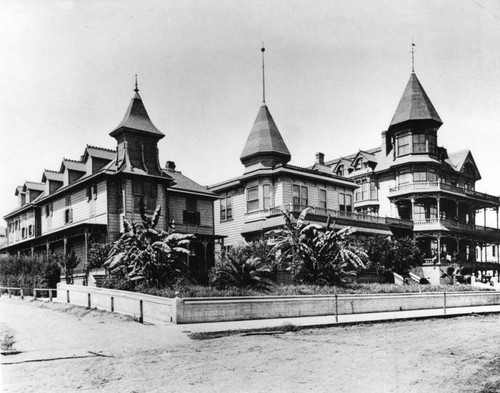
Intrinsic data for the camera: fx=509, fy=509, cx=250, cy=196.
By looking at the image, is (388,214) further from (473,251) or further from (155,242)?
(155,242)

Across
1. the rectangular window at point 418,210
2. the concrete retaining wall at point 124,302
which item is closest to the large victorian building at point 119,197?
the concrete retaining wall at point 124,302

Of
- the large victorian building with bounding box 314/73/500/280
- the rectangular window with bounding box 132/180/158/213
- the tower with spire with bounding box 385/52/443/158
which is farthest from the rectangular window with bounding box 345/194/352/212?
the rectangular window with bounding box 132/180/158/213

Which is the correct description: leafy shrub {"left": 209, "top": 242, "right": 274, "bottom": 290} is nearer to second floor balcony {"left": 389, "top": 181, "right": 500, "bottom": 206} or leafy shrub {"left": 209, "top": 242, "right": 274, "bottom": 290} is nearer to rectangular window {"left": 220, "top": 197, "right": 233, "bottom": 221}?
rectangular window {"left": 220, "top": 197, "right": 233, "bottom": 221}

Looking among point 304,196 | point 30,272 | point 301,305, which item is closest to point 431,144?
point 304,196

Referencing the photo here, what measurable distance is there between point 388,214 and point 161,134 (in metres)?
24.3

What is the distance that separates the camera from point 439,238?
43.6 m

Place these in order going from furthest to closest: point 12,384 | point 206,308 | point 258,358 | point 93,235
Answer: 1. point 93,235
2. point 206,308
3. point 258,358
4. point 12,384

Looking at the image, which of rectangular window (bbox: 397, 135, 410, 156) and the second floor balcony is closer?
the second floor balcony

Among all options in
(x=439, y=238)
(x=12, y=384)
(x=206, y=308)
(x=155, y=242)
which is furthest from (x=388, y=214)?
(x=12, y=384)

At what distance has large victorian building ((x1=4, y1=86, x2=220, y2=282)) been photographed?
3170 cm

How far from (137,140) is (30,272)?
34.4 feet

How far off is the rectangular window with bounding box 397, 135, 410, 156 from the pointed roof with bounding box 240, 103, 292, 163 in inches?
540

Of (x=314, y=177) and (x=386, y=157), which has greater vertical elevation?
(x=386, y=157)

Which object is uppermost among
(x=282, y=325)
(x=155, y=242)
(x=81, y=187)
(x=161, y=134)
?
(x=161, y=134)
